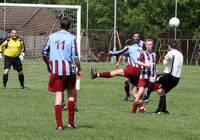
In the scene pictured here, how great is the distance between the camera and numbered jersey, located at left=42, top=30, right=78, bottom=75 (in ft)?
39.1

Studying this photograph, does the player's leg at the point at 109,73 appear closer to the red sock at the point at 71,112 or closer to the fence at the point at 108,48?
the red sock at the point at 71,112

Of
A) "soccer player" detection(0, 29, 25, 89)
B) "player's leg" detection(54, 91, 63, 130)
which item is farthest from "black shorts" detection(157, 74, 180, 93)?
"soccer player" detection(0, 29, 25, 89)

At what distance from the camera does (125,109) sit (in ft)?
55.6

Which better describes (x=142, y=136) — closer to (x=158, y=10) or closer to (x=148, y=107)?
(x=148, y=107)

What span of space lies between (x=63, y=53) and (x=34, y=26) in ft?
77.1

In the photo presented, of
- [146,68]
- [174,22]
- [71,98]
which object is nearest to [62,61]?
[71,98]

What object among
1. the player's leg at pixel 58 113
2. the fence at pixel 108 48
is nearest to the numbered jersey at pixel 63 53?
the player's leg at pixel 58 113

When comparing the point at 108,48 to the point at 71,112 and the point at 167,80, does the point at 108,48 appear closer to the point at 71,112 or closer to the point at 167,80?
the point at 167,80

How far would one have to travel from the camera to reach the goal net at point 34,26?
25078 millimetres

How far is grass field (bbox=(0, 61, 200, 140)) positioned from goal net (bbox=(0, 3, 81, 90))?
11.9 feet

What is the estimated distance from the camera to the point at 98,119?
1377 cm

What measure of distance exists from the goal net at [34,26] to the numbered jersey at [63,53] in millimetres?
11925

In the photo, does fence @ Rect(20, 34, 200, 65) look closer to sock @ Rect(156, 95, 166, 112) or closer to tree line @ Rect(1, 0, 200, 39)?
tree line @ Rect(1, 0, 200, 39)

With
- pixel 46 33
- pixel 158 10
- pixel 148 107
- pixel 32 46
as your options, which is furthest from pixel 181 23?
pixel 148 107
